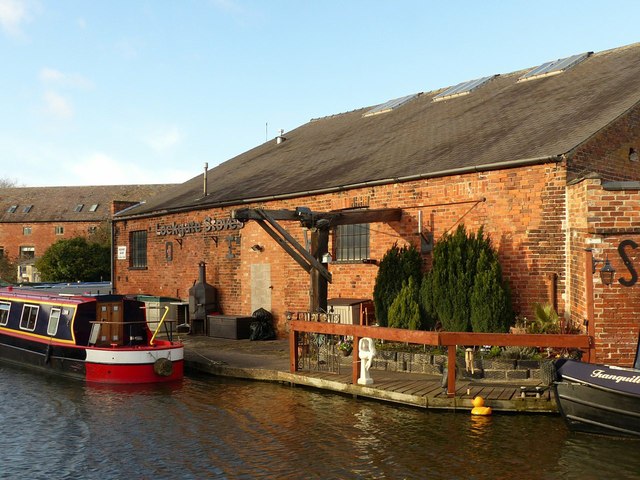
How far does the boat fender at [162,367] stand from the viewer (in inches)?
615

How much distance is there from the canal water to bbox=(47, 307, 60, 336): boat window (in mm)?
3767

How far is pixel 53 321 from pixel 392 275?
8.87 metres

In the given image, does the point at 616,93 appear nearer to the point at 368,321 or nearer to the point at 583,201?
the point at 583,201

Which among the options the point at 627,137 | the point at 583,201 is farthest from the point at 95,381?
the point at 627,137

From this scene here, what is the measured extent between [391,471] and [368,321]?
10233mm

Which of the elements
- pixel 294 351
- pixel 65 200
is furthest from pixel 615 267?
pixel 65 200

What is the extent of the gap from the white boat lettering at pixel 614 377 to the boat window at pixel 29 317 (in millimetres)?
14353

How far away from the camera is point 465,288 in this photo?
634 inches

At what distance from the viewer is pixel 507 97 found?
2239 centimetres

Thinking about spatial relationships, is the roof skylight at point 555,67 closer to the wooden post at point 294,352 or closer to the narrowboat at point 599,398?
the wooden post at point 294,352

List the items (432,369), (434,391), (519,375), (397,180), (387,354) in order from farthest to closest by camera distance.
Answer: (397,180), (387,354), (432,369), (519,375), (434,391)

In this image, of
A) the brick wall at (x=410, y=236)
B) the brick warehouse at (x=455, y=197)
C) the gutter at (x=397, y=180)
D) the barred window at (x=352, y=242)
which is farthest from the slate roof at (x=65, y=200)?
the barred window at (x=352, y=242)

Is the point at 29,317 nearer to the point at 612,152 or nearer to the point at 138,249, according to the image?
the point at 138,249

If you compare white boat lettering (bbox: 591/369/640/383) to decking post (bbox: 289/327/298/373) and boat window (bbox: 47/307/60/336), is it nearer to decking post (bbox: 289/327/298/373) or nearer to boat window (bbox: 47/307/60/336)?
decking post (bbox: 289/327/298/373)
